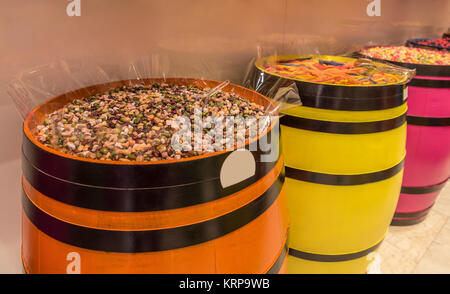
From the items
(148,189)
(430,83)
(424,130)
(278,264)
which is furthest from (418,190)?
(148,189)

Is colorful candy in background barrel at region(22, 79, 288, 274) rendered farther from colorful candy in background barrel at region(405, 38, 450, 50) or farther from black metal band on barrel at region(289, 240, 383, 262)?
colorful candy in background barrel at region(405, 38, 450, 50)

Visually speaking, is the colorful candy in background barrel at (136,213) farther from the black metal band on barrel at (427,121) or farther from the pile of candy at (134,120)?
the black metal band on barrel at (427,121)

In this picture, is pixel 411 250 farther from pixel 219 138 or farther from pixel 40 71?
pixel 40 71

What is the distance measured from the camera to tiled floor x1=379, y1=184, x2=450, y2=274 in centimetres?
264

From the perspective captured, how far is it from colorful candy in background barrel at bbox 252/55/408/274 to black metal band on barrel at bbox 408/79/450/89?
0.57 metres

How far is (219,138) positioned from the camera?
43.4 inches

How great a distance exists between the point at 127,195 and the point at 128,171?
62 mm

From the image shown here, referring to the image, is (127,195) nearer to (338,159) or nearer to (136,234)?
(136,234)

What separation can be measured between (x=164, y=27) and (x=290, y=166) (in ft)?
3.18

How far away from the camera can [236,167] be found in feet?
3.27

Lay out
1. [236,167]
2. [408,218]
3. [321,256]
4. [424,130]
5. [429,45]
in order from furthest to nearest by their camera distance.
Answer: [429,45] < [408,218] < [424,130] < [321,256] < [236,167]

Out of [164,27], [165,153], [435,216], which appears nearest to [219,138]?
[165,153]

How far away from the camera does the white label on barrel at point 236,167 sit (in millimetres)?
977
